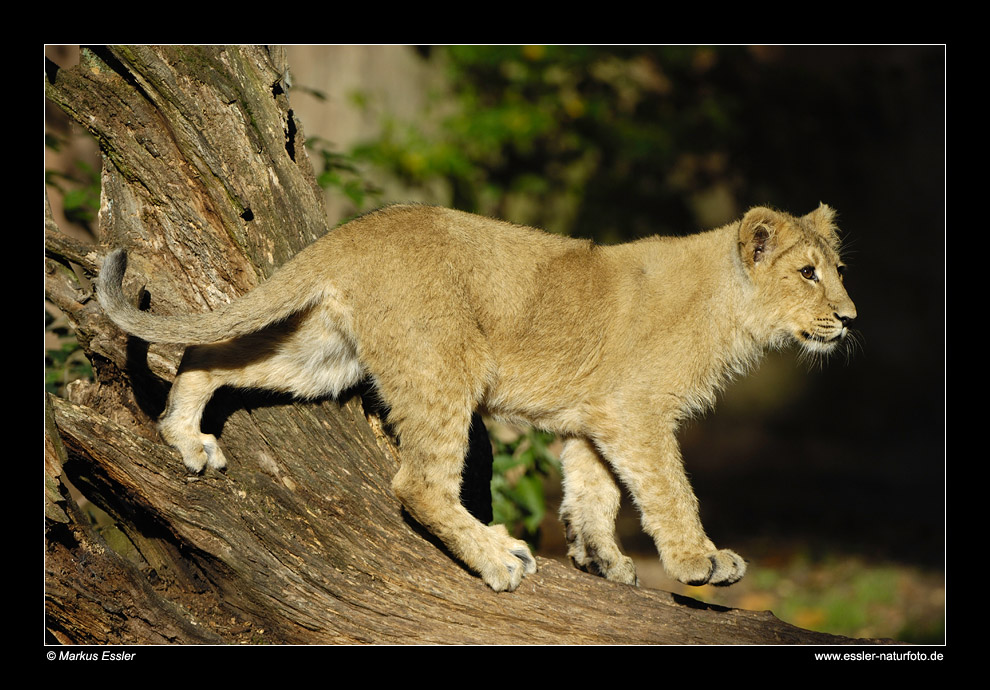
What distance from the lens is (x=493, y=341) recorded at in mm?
4613

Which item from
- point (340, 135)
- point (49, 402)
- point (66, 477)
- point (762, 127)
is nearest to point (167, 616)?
point (66, 477)

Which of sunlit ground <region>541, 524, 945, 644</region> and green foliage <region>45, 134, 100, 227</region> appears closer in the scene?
green foliage <region>45, 134, 100, 227</region>

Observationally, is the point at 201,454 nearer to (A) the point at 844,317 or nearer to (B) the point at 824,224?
(A) the point at 844,317

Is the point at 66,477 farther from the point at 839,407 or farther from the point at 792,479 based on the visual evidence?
the point at 839,407

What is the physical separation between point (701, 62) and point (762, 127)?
41.5 inches

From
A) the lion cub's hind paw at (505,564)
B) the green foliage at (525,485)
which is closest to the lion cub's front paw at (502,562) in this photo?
the lion cub's hind paw at (505,564)

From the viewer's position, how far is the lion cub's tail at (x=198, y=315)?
4043mm

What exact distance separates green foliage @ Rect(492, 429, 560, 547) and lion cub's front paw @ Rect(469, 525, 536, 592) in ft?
4.06

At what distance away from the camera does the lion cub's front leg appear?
446cm

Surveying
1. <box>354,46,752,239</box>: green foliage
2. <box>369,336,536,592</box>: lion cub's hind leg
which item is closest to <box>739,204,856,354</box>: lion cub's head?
<box>369,336,536,592</box>: lion cub's hind leg

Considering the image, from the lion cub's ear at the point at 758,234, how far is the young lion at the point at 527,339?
0.04 feet

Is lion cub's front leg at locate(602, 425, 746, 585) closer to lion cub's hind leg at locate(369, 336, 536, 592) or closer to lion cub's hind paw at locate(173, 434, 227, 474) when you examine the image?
lion cub's hind leg at locate(369, 336, 536, 592)

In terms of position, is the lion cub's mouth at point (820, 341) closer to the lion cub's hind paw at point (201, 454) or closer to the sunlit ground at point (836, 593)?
the lion cub's hind paw at point (201, 454)

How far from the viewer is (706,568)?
173 inches
